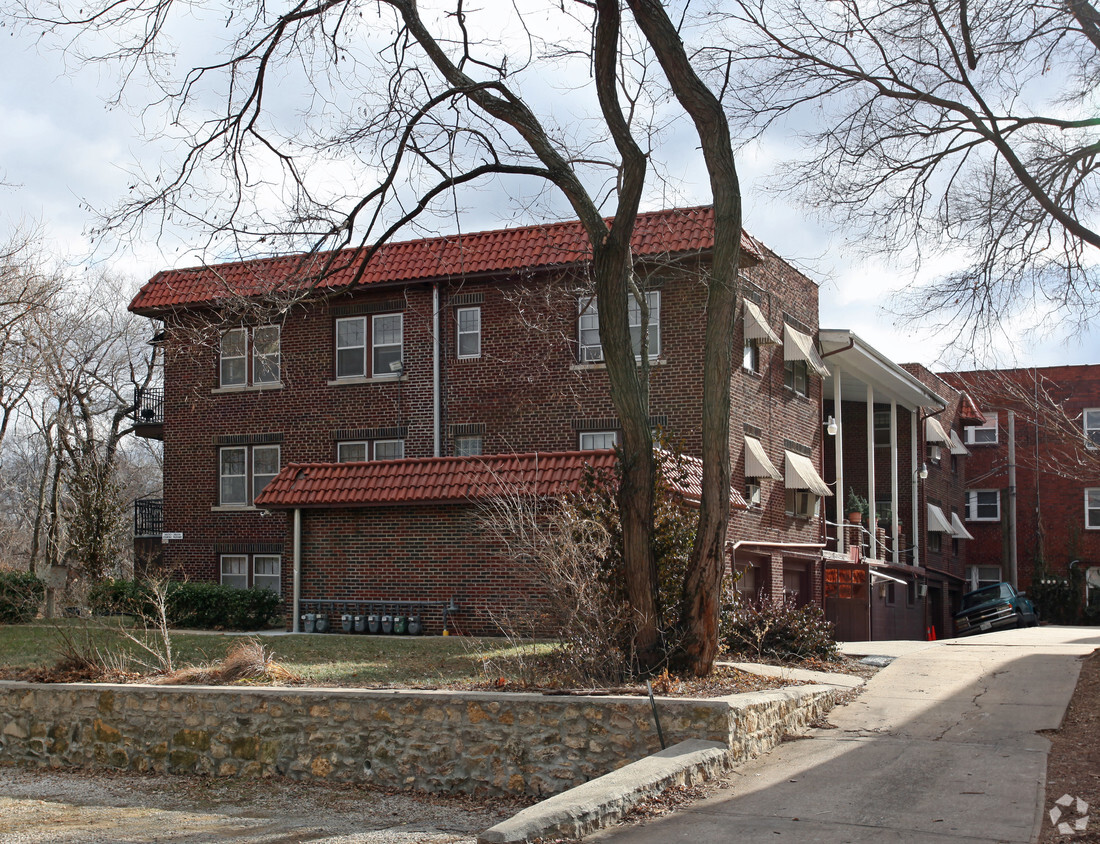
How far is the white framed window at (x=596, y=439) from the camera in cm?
2331

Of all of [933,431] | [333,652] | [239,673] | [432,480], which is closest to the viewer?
[239,673]

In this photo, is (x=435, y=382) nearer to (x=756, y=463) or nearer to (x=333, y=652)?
(x=756, y=463)

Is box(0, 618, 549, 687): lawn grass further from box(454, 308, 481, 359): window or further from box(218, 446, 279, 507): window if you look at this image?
box(454, 308, 481, 359): window

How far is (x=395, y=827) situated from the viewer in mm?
9422

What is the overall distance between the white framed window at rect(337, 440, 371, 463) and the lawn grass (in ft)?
22.5

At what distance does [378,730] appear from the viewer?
1123 cm

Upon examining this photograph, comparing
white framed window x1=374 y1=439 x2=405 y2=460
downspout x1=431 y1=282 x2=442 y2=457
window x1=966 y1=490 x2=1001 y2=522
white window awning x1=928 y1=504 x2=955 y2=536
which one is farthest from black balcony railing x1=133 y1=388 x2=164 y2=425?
window x1=966 y1=490 x2=1001 y2=522

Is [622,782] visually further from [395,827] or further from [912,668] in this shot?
[912,668]

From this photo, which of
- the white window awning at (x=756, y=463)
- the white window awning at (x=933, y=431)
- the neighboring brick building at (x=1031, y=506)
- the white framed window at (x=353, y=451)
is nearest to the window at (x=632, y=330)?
the white window awning at (x=756, y=463)

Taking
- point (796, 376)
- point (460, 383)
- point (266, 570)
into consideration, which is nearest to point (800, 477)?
point (796, 376)

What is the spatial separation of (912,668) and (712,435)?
5.22m

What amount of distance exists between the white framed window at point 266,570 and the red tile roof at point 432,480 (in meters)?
5.36

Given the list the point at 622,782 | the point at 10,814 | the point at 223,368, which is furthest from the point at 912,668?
the point at 223,368

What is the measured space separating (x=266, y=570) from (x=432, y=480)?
8389 mm
